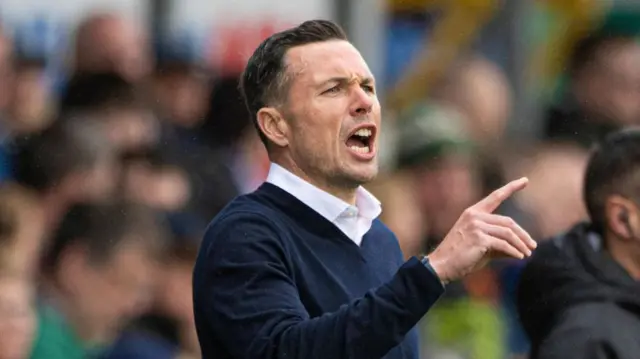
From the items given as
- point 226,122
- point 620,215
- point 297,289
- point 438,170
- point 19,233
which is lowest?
point 438,170

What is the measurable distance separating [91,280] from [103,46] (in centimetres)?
201

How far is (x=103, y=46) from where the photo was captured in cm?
924

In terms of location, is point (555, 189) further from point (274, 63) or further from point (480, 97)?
point (274, 63)

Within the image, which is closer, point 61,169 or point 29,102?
point 61,169

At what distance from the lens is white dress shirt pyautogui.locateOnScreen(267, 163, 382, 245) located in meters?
5.36

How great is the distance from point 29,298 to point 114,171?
136 centimetres

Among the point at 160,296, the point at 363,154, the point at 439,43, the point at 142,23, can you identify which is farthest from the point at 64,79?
the point at 363,154

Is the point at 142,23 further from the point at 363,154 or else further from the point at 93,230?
the point at 363,154

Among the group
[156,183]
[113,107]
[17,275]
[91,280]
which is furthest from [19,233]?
[113,107]

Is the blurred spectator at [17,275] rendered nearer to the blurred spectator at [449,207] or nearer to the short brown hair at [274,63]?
the short brown hair at [274,63]

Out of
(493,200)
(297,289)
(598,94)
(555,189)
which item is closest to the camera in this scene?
(493,200)

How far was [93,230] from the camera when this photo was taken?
7.62m

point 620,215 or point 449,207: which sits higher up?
point 620,215

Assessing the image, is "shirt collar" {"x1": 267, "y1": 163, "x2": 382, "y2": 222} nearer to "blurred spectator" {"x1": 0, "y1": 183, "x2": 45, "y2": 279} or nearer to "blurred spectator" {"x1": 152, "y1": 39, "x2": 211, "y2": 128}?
"blurred spectator" {"x1": 0, "y1": 183, "x2": 45, "y2": 279}
